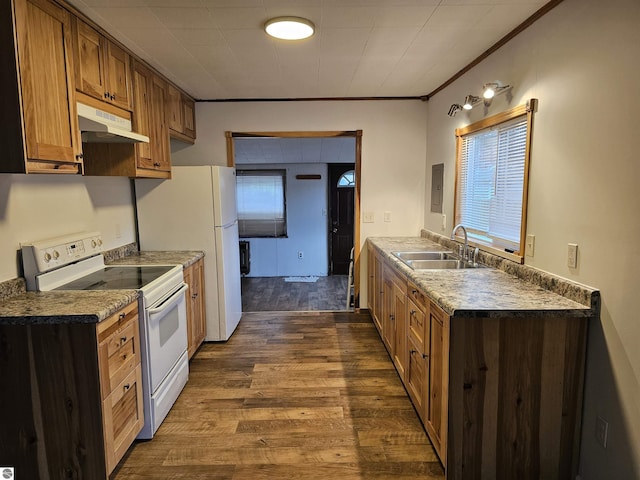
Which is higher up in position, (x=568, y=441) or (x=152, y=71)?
(x=152, y=71)

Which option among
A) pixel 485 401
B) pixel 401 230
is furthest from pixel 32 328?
pixel 401 230

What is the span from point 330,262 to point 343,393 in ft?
16.3

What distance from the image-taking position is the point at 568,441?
71.2 inches

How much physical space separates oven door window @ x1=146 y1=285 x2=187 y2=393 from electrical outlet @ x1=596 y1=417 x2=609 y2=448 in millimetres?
2221

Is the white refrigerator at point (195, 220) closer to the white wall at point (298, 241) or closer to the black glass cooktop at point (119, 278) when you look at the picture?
the black glass cooktop at point (119, 278)

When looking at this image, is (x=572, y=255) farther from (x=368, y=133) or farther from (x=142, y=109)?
(x=142, y=109)

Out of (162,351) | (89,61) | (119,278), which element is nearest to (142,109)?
(89,61)

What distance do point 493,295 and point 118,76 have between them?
2568mm

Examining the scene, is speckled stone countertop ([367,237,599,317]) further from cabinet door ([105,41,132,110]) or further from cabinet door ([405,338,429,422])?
cabinet door ([105,41,132,110])

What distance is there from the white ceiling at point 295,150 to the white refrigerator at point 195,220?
2373mm

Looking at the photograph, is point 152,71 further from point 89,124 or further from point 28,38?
point 28,38

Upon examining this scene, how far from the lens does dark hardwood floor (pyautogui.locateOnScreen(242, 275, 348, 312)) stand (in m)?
5.12

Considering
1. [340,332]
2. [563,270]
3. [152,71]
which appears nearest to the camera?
[563,270]

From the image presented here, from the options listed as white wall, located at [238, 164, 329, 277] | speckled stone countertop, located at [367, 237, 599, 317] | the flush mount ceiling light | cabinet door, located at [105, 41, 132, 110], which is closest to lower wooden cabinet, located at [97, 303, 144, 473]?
cabinet door, located at [105, 41, 132, 110]
